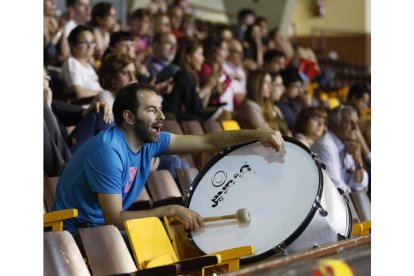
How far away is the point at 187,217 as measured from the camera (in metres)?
3.02

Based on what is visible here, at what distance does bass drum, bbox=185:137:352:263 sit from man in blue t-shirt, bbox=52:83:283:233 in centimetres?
6

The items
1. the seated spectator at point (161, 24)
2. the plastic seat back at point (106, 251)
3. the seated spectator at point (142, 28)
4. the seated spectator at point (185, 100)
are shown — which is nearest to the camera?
the plastic seat back at point (106, 251)

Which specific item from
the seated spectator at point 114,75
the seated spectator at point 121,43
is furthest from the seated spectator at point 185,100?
the seated spectator at point 114,75

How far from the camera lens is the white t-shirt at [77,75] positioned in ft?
15.7

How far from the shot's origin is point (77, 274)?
2646 millimetres

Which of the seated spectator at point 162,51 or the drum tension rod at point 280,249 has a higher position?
the seated spectator at point 162,51

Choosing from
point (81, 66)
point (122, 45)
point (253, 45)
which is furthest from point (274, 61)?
point (81, 66)

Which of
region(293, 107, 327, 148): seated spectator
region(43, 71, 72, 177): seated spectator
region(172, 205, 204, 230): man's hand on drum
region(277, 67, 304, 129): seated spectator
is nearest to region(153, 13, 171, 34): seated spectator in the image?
region(277, 67, 304, 129): seated spectator

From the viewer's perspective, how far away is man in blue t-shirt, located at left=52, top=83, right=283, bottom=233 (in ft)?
10.1

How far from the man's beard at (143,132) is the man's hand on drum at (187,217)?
28 cm

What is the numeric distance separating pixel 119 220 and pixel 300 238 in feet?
1.95

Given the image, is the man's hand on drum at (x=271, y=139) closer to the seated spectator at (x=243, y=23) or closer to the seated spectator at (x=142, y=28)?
the seated spectator at (x=142, y=28)

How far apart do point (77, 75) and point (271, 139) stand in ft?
6.45
